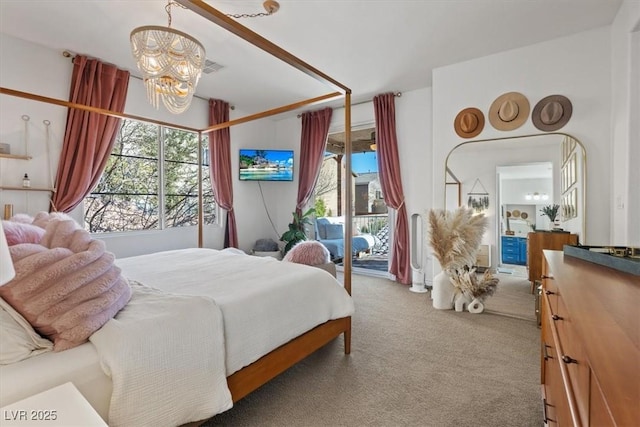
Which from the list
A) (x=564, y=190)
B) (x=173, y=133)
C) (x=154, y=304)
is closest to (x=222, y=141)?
(x=173, y=133)

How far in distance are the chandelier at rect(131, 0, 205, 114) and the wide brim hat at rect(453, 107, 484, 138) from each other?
8.78 feet

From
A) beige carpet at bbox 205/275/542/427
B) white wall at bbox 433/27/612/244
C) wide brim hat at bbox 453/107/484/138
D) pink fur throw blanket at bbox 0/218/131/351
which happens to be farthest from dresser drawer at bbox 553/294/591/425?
wide brim hat at bbox 453/107/484/138

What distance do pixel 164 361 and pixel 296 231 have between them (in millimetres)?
3661

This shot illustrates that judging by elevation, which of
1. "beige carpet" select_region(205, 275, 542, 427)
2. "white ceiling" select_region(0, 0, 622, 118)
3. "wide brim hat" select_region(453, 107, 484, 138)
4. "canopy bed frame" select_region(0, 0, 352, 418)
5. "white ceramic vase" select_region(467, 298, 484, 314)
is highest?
"white ceiling" select_region(0, 0, 622, 118)

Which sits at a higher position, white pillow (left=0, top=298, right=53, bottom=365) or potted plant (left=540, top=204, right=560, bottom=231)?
potted plant (left=540, top=204, right=560, bottom=231)

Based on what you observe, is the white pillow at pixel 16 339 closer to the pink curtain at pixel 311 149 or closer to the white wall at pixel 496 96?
the white wall at pixel 496 96

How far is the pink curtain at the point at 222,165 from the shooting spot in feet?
14.5

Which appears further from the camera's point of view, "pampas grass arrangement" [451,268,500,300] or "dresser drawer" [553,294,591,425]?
"pampas grass arrangement" [451,268,500,300]

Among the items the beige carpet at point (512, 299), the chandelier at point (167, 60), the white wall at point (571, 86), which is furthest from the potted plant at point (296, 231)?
the chandelier at point (167, 60)

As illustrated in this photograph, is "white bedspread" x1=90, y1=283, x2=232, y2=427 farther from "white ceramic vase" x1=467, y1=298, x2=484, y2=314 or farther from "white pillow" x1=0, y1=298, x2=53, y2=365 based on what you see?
"white ceramic vase" x1=467, y1=298, x2=484, y2=314

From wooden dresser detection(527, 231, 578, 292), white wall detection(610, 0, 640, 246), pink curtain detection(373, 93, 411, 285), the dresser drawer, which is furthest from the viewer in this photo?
pink curtain detection(373, 93, 411, 285)

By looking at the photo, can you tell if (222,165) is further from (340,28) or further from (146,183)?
(340,28)

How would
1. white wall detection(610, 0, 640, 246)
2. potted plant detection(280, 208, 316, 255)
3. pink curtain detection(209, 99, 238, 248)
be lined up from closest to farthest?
1. white wall detection(610, 0, 640, 246)
2. pink curtain detection(209, 99, 238, 248)
3. potted plant detection(280, 208, 316, 255)

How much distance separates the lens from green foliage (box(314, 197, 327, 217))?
5328 mm
